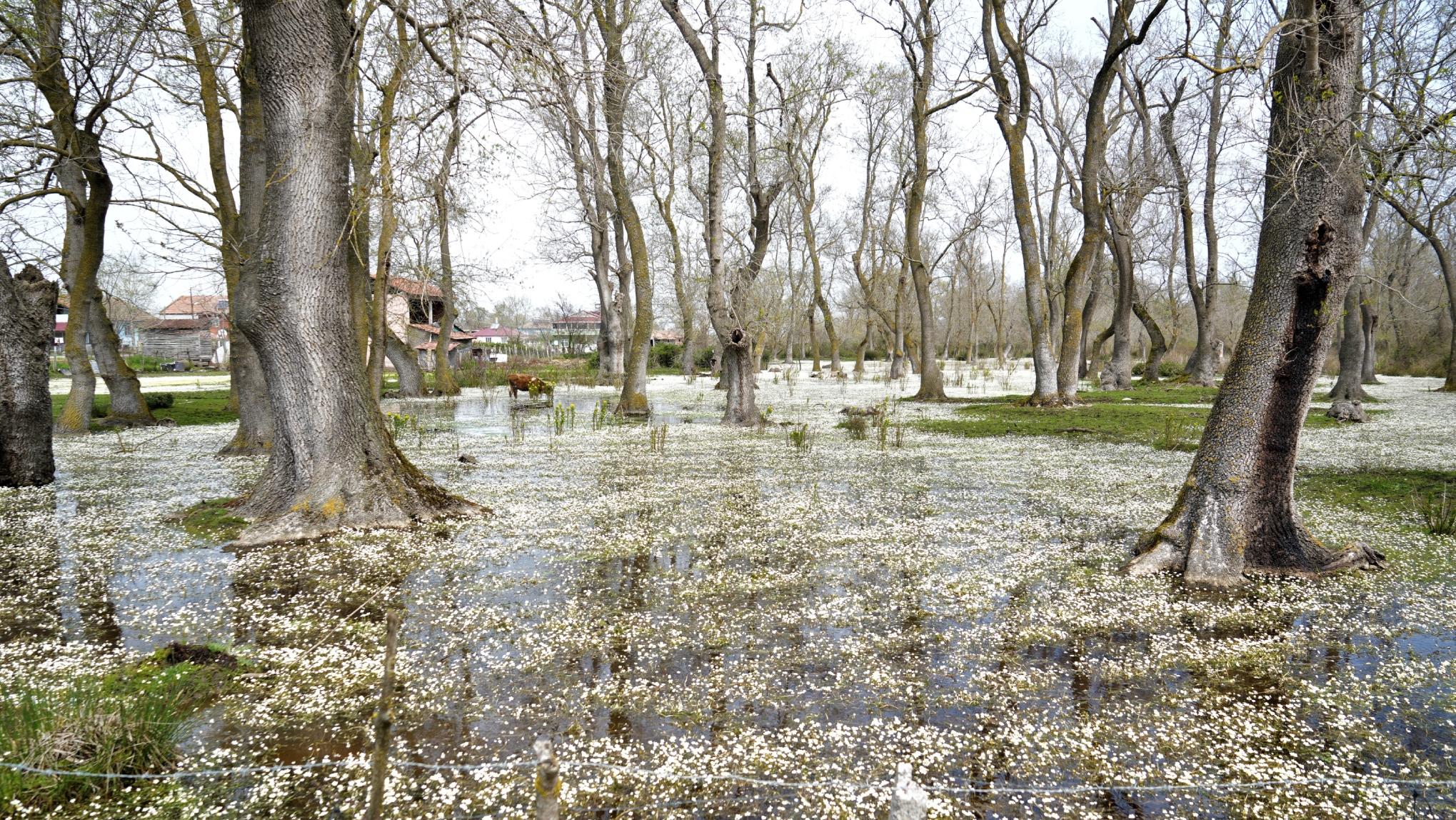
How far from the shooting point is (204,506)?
7.23 metres

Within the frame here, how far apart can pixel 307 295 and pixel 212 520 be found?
2.47 metres

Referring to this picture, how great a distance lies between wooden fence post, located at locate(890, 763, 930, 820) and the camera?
159 centimetres

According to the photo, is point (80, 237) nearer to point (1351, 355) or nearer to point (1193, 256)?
point (1351, 355)

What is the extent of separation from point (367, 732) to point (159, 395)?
21.0 meters

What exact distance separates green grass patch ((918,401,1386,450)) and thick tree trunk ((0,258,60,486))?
13.7 metres

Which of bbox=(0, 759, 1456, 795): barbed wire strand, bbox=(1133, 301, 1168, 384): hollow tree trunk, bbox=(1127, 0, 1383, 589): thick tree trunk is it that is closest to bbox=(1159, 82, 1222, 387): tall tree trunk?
bbox=(1133, 301, 1168, 384): hollow tree trunk

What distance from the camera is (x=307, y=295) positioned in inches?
247

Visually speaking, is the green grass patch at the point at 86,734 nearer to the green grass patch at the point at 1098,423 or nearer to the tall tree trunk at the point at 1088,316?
the green grass patch at the point at 1098,423

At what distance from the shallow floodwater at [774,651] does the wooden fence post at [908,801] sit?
3.86 ft

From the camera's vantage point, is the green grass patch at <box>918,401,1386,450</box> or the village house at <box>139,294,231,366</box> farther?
the village house at <box>139,294,231,366</box>

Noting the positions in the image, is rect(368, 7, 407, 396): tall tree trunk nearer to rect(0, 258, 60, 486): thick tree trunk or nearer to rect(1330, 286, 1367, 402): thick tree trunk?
rect(0, 258, 60, 486): thick tree trunk

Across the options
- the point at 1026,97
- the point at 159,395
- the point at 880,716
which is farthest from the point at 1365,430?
the point at 159,395

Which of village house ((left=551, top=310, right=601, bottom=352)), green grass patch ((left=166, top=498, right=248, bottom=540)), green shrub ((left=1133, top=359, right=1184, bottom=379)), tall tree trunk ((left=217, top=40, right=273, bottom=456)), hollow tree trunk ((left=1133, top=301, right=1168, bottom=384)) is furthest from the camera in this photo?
village house ((left=551, top=310, right=601, bottom=352))

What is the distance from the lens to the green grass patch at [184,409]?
16062 millimetres
